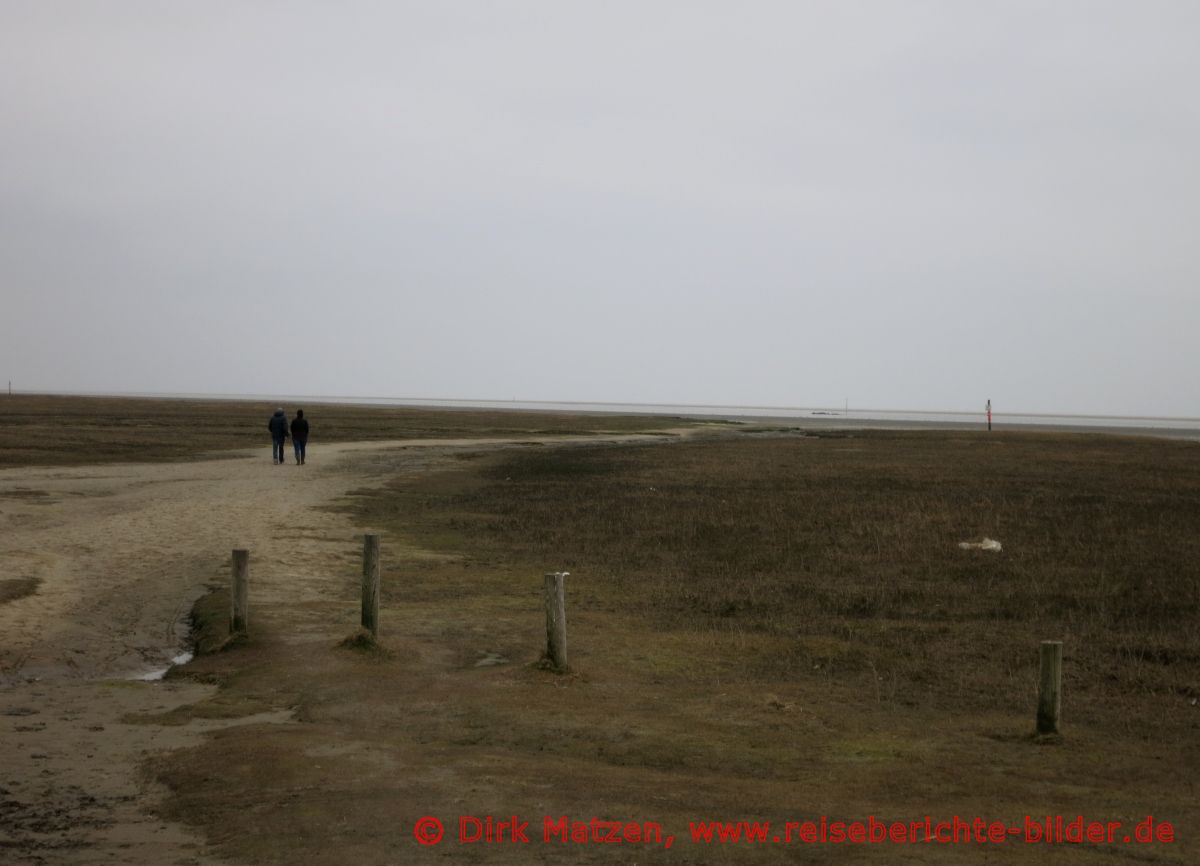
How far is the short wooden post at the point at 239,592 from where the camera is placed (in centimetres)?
1523

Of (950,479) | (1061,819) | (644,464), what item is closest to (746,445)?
(644,464)

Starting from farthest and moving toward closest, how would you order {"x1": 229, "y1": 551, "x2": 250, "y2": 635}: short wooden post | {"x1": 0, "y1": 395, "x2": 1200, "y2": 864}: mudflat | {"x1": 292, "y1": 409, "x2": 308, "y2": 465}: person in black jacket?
{"x1": 292, "y1": 409, "x2": 308, "y2": 465}: person in black jacket < {"x1": 229, "y1": 551, "x2": 250, "y2": 635}: short wooden post < {"x1": 0, "y1": 395, "x2": 1200, "y2": 864}: mudflat

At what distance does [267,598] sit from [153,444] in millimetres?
41898

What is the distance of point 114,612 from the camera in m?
17.3

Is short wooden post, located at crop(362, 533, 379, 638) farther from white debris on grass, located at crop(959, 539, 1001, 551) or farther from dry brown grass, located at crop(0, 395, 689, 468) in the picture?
dry brown grass, located at crop(0, 395, 689, 468)

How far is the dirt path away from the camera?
9.10m

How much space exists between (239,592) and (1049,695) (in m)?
9.94

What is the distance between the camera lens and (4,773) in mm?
10000

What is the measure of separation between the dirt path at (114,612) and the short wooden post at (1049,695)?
7.64 metres

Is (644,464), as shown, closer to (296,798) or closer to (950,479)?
(950,479)

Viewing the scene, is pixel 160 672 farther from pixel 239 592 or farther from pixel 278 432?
pixel 278 432

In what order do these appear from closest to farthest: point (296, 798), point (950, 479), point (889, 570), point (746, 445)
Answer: point (296, 798)
point (889, 570)
point (950, 479)
point (746, 445)

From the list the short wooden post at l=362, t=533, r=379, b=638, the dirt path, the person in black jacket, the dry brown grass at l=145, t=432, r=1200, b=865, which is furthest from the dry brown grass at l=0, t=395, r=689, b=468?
the short wooden post at l=362, t=533, r=379, b=638

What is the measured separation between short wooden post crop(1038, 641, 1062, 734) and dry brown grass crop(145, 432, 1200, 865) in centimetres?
22
